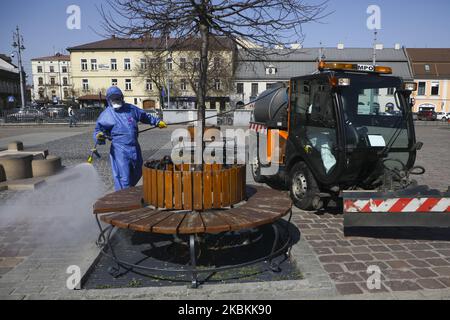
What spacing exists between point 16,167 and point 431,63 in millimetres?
59587

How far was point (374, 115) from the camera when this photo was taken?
17.6 feet

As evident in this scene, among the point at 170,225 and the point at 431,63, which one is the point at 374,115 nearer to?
the point at 170,225

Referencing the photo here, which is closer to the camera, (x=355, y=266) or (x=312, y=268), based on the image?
(x=312, y=268)

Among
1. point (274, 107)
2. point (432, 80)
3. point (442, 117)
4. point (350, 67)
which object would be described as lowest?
point (442, 117)

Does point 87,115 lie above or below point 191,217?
above

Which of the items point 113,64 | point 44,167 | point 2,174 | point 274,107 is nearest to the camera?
point 274,107

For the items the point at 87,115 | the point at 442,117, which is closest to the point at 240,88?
the point at 87,115

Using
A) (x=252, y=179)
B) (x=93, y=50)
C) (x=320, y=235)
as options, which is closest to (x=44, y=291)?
(x=320, y=235)

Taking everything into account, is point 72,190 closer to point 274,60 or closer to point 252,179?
point 252,179

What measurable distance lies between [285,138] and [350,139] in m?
1.73

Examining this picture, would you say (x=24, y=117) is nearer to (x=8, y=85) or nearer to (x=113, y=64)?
(x=113, y=64)

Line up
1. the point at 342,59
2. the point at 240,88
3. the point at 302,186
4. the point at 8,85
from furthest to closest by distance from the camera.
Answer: the point at 8,85, the point at 342,59, the point at 240,88, the point at 302,186

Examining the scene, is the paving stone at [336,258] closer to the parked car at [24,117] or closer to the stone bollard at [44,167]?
the stone bollard at [44,167]

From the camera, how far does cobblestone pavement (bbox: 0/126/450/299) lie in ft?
10.6
